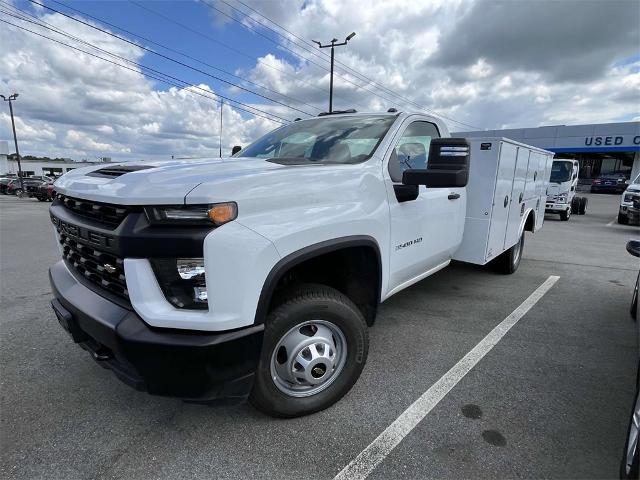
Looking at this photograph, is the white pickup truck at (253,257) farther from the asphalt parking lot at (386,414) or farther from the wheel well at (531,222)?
the wheel well at (531,222)

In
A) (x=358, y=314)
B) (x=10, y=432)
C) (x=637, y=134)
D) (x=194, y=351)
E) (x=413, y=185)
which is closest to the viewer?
(x=194, y=351)

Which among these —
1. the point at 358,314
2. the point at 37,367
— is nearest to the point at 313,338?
the point at 358,314

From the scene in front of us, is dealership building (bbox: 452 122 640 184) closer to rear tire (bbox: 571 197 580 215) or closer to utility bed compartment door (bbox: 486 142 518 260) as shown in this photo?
rear tire (bbox: 571 197 580 215)

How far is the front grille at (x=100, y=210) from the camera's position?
6.59ft

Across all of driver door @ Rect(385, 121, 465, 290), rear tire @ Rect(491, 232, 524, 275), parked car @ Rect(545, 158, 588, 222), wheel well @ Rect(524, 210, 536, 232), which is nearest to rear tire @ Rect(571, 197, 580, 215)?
parked car @ Rect(545, 158, 588, 222)

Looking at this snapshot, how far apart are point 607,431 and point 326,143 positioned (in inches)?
107

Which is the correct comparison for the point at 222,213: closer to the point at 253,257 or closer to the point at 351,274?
the point at 253,257

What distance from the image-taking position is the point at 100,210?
2152mm

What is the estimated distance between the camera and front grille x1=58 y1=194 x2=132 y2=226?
201cm

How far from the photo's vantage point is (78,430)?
2.43 meters

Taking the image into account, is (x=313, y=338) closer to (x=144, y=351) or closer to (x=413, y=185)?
(x=144, y=351)

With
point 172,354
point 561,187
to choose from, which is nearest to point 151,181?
point 172,354

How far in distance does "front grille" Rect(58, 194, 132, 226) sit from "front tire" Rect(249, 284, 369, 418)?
0.95 meters

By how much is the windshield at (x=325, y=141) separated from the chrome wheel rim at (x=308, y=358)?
1.14 metres
